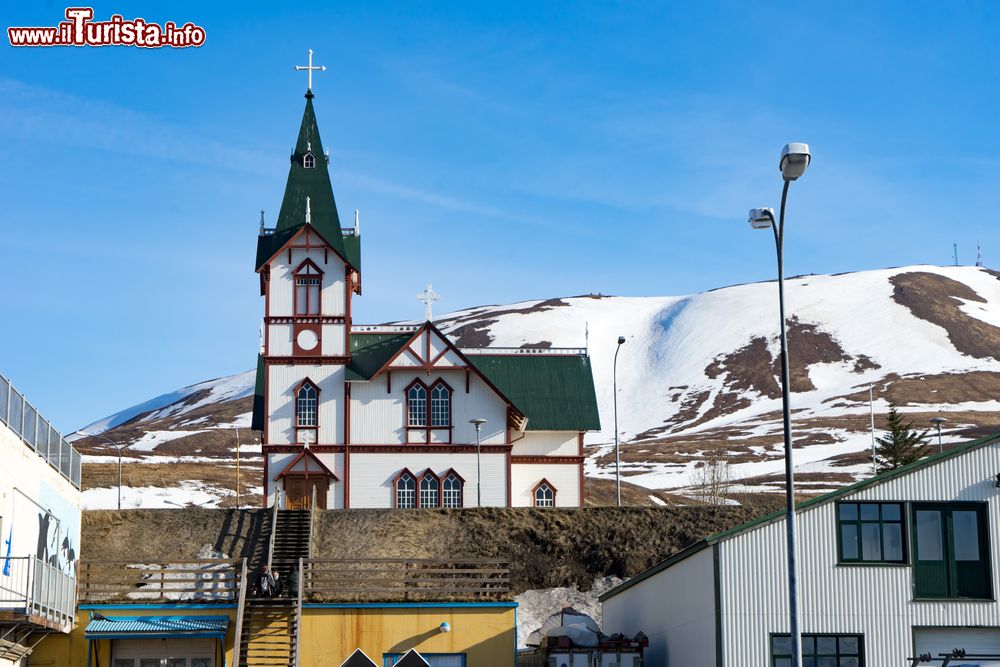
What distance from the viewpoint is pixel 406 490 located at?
61.0m

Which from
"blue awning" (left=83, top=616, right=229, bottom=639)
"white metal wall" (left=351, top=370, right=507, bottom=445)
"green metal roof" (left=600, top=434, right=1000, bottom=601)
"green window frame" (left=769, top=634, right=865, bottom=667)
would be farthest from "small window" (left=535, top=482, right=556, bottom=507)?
"green window frame" (left=769, top=634, right=865, bottom=667)

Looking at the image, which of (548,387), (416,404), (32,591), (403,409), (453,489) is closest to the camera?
(32,591)

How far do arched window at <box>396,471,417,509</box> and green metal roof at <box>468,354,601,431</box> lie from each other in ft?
21.7

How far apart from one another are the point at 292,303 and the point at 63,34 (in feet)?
92.8

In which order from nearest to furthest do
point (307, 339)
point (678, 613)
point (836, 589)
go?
point (836, 589) < point (678, 613) < point (307, 339)

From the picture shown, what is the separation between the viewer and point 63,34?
113 feet

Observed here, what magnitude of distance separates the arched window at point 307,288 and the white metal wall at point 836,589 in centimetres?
3281

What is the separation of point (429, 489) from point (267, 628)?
24.0 meters

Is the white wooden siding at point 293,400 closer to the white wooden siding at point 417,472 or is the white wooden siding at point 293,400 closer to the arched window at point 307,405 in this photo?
the arched window at point 307,405

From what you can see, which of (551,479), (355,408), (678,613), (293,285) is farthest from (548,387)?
(678,613)

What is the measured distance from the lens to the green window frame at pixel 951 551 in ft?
109

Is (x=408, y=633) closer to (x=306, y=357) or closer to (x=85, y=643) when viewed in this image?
(x=85, y=643)

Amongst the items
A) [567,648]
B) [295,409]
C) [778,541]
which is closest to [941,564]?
[778,541]

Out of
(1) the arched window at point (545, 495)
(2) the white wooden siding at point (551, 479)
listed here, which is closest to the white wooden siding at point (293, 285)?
(2) the white wooden siding at point (551, 479)
